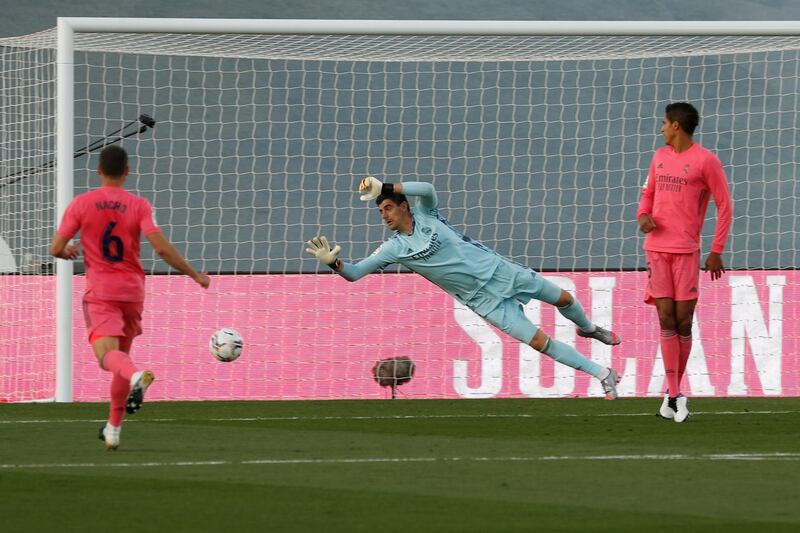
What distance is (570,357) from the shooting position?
935 centimetres

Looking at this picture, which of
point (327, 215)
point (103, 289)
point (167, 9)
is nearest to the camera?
point (103, 289)

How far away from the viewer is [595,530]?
4535mm

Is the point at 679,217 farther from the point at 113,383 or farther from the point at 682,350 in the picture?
the point at 113,383

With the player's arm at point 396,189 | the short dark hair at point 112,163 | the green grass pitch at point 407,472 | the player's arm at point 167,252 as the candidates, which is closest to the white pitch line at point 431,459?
the green grass pitch at point 407,472

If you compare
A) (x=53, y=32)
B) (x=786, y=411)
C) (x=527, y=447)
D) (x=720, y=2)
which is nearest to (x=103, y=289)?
(x=527, y=447)

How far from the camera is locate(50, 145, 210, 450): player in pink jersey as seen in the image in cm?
688

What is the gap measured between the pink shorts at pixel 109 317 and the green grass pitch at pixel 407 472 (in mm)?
567

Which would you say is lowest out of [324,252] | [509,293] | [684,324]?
[684,324]

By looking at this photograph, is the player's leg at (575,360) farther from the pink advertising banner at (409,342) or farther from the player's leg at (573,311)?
the pink advertising banner at (409,342)

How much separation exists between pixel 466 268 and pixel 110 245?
11.3ft

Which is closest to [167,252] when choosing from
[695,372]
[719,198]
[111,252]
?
[111,252]

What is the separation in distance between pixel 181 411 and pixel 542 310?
11.5ft

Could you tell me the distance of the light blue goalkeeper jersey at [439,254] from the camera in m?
9.73

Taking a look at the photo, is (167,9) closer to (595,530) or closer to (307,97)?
(307,97)
